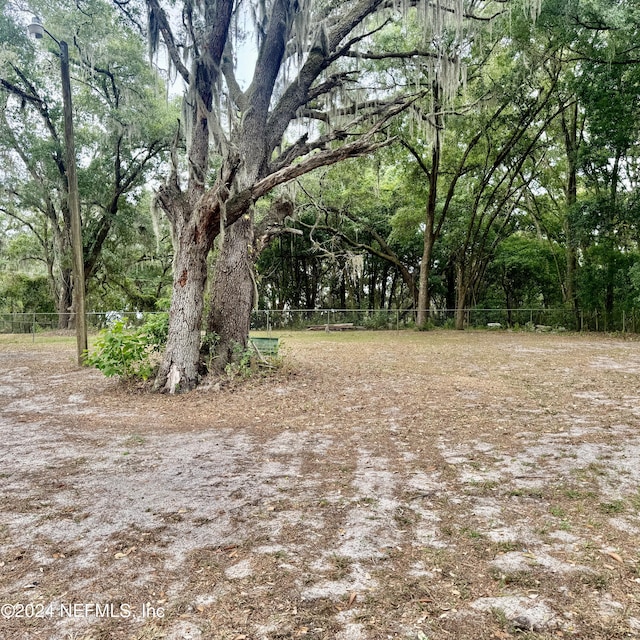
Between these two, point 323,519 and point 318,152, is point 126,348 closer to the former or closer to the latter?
point 318,152

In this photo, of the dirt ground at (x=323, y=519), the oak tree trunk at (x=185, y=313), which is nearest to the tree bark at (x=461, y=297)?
the dirt ground at (x=323, y=519)

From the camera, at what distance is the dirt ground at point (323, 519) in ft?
6.63

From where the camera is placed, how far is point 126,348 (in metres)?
7.50

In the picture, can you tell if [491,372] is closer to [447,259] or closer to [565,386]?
[565,386]

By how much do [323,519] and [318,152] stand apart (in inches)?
289

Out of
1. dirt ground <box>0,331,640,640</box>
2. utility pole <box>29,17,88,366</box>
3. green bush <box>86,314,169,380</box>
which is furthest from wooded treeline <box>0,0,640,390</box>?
dirt ground <box>0,331,640,640</box>

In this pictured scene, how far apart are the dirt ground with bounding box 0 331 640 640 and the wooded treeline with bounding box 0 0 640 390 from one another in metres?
2.94

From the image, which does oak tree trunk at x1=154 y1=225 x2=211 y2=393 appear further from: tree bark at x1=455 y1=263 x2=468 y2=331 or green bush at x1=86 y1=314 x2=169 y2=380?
tree bark at x1=455 y1=263 x2=468 y2=331

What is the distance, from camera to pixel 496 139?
730 inches

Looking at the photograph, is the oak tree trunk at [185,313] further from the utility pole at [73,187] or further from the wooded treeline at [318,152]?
the utility pole at [73,187]

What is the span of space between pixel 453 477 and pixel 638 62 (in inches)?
607

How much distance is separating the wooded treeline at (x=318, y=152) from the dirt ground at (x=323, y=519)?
9.63 feet

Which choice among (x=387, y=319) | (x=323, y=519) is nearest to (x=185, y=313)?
(x=323, y=519)

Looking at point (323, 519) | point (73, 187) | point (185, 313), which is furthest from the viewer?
point (73, 187)
